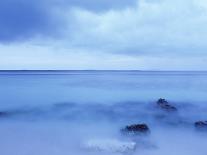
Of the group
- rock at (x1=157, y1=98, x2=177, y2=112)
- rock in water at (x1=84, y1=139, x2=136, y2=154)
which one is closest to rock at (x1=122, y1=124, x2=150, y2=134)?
rock in water at (x1=84, y1=139, x2=136, y2=154)

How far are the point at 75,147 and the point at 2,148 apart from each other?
3.02 metres

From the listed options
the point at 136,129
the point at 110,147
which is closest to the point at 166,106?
the point at 136,129

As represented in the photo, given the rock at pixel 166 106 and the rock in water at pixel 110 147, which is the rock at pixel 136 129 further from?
the rock at pixel 166 106

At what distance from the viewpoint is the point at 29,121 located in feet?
60.3

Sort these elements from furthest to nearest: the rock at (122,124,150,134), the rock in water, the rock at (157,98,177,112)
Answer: the rock at (157,98,177,112)
the rock at (122,124,150,134)
the rock in water

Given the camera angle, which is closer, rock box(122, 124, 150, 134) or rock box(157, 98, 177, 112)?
rock box(122, 124, 150, 134)

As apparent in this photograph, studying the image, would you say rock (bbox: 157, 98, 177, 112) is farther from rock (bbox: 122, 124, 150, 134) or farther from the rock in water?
the rock in water

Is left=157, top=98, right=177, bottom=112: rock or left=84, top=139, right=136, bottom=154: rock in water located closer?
left=84, top=139, right=136, bottom=154: rock in water

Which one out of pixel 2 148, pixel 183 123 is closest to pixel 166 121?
pixel 183 123

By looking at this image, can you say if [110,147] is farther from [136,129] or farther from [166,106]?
[166,106]

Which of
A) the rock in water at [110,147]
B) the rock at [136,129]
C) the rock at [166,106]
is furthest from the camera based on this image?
the rock at [166,106]

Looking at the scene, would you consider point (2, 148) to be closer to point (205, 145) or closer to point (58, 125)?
point (58, 125)

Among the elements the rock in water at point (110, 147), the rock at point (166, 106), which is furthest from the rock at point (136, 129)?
the rock at point (166, 106)

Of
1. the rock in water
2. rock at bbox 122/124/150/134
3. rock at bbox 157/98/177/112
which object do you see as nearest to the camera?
the rock in water
